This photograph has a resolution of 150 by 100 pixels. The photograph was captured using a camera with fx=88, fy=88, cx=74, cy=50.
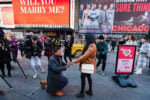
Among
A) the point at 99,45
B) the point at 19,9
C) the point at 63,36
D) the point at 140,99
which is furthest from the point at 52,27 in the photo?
the point at 140,99

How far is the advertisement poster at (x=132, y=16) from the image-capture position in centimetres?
1095

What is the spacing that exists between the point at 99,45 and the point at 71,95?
2.30m

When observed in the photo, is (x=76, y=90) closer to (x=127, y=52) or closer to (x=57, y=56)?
(x=57, y=56)

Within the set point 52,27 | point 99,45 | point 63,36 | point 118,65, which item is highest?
point 52,27

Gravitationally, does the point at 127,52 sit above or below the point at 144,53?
above

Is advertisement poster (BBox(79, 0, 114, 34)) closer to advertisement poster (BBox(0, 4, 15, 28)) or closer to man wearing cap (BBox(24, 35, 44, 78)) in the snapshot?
man wearing cap (BBox(24, 35, 44, 78))

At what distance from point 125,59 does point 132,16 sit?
35.6 ft

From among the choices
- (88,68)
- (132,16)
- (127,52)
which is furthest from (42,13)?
(88,68)

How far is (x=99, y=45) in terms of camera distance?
3.81 metres

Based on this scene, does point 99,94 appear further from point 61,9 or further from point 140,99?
point 61,9

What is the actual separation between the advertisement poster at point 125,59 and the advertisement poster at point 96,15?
9.05m

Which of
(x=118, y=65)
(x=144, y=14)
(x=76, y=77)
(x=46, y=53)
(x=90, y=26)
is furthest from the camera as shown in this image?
(x=90, y=26)

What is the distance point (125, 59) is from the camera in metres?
3.24

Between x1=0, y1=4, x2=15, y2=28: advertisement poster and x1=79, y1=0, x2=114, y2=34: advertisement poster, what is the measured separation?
11002 mm
